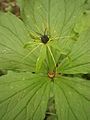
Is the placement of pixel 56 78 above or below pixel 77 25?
below

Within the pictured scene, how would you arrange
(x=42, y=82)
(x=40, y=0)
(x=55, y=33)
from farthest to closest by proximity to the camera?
1. (x=40, y=0)
2. (x=55, y=33)
3. (x=42, y=82)

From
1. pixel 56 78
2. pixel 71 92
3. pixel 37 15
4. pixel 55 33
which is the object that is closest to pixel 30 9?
pixel 37 15

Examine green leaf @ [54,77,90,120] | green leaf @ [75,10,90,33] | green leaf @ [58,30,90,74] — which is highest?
green leaf @ [75,10,90,33]

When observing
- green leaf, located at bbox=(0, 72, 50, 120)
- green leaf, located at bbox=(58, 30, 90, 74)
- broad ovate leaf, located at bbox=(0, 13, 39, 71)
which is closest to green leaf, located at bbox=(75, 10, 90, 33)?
green leaf, located at bbox=(58, 30, 90, 74)

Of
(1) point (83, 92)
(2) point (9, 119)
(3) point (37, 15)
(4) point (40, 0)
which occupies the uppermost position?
(4) point (40, 0)

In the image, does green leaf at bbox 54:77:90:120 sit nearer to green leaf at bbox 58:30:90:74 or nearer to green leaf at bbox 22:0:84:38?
green leaf at bbox 58:30:90:74

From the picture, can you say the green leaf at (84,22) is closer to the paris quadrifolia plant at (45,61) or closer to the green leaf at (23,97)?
the paris quadrifolia plant at (45,61)

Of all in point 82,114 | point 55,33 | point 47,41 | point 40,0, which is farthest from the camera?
point 40,0

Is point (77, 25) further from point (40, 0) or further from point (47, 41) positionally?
point (47, 41)

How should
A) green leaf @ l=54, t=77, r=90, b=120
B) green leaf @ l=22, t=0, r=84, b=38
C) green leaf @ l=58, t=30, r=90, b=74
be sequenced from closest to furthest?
green leaf @ l=54, t=77, r=90, b=120 < green leaf @ l=58, t=30, r=90, b=74 < green leaf @ l=22, t=0, r=84, b=38

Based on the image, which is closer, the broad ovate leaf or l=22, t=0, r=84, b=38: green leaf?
the broad ovate leaf
